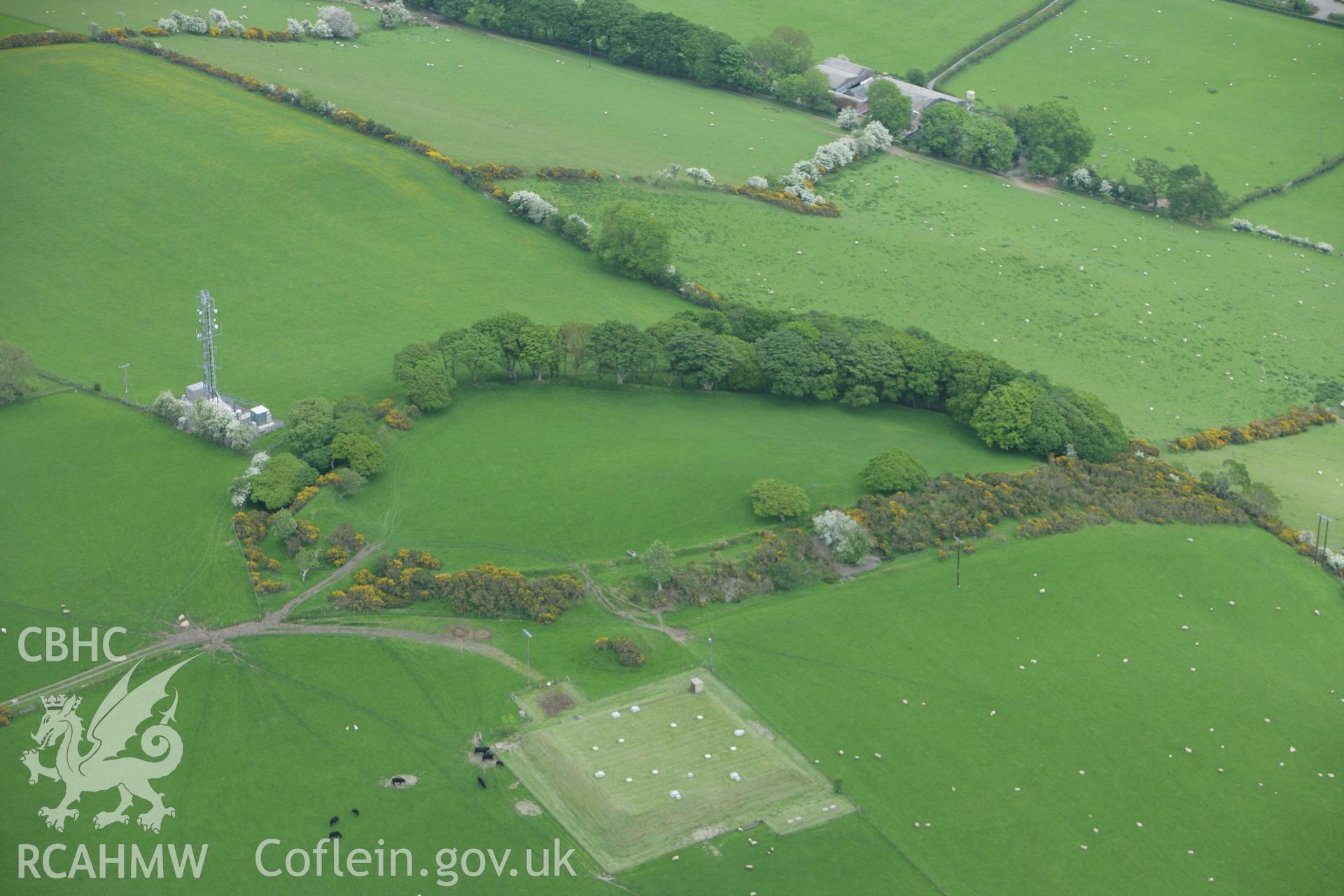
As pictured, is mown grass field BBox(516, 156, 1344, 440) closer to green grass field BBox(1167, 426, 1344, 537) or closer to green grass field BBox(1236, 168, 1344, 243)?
green grass field BBox(1167, 426, 1344, 537)

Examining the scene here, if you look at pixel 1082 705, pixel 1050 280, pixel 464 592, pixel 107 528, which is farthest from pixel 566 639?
pixel 1050 280

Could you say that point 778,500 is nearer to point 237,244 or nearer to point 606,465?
point 606,465

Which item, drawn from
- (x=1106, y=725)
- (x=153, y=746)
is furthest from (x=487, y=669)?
(x=1106, y=725)

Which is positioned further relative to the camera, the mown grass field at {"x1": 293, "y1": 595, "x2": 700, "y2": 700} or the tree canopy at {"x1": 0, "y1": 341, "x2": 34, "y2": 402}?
the tree canopy at {"x1": 0, "y1": 341, "x2": 34, "y2": 402}

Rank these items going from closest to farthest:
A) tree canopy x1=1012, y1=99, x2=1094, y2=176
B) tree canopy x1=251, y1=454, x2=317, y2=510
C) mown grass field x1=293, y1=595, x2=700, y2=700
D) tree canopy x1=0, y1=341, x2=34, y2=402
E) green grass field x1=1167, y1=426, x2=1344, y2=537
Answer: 1. mown grass field x1=293, y1=595, x2=700, y2=700
2. tree canopy x1=251, y1=454, x2=317, y2=510
3. tree canopy x1=0, y1=341, x2=34, y2=402
4. green grass field x1=1167, y1=426, x2=1344, y2=537
5. tree canopy x1=1012, y1=99, x2=1094, y2=176

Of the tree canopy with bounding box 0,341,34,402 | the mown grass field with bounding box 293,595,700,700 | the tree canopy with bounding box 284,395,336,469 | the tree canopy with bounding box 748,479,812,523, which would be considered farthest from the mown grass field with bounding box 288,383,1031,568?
the tree canopy with bounding box 0,341,34,402

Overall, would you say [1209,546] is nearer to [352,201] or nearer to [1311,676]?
[1311,676]

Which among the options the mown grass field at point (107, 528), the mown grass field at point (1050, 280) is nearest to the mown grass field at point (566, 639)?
the mown grass field at point (107, 528)
